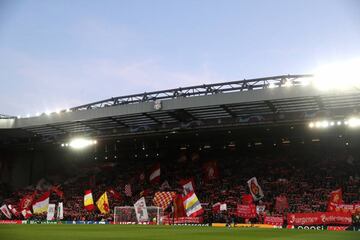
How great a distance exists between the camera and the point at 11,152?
5841 centimetres

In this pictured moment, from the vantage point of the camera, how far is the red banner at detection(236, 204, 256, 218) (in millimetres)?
37250

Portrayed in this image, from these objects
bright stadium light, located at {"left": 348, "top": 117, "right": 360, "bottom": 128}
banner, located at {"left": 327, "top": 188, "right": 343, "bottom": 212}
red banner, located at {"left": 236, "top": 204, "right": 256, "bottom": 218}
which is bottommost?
red banner, located at {"left": 236, "top": 204, "right": 256, "bottom": 218}

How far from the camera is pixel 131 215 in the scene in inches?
1658

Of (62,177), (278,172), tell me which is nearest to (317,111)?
(278,172)

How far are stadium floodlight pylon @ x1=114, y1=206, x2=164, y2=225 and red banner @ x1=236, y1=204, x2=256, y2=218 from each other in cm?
742

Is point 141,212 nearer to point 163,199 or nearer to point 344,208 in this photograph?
point 163,199

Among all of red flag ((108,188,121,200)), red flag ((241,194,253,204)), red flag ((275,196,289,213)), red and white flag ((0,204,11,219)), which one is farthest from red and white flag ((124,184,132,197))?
red flag ((275,196,289,213))

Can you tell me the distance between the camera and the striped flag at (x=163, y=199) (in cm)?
4231

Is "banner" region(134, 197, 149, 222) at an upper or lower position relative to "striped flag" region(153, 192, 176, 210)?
lower

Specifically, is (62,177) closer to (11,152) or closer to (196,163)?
(11,152)

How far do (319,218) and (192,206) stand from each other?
11182 millimetres

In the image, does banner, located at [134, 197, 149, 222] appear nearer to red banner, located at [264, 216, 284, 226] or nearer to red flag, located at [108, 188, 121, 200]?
red flag, located at [108, 188, 121, 200]

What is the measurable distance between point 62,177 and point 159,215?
24.0 meters

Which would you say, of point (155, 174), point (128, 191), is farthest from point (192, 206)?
point (155, 174)
